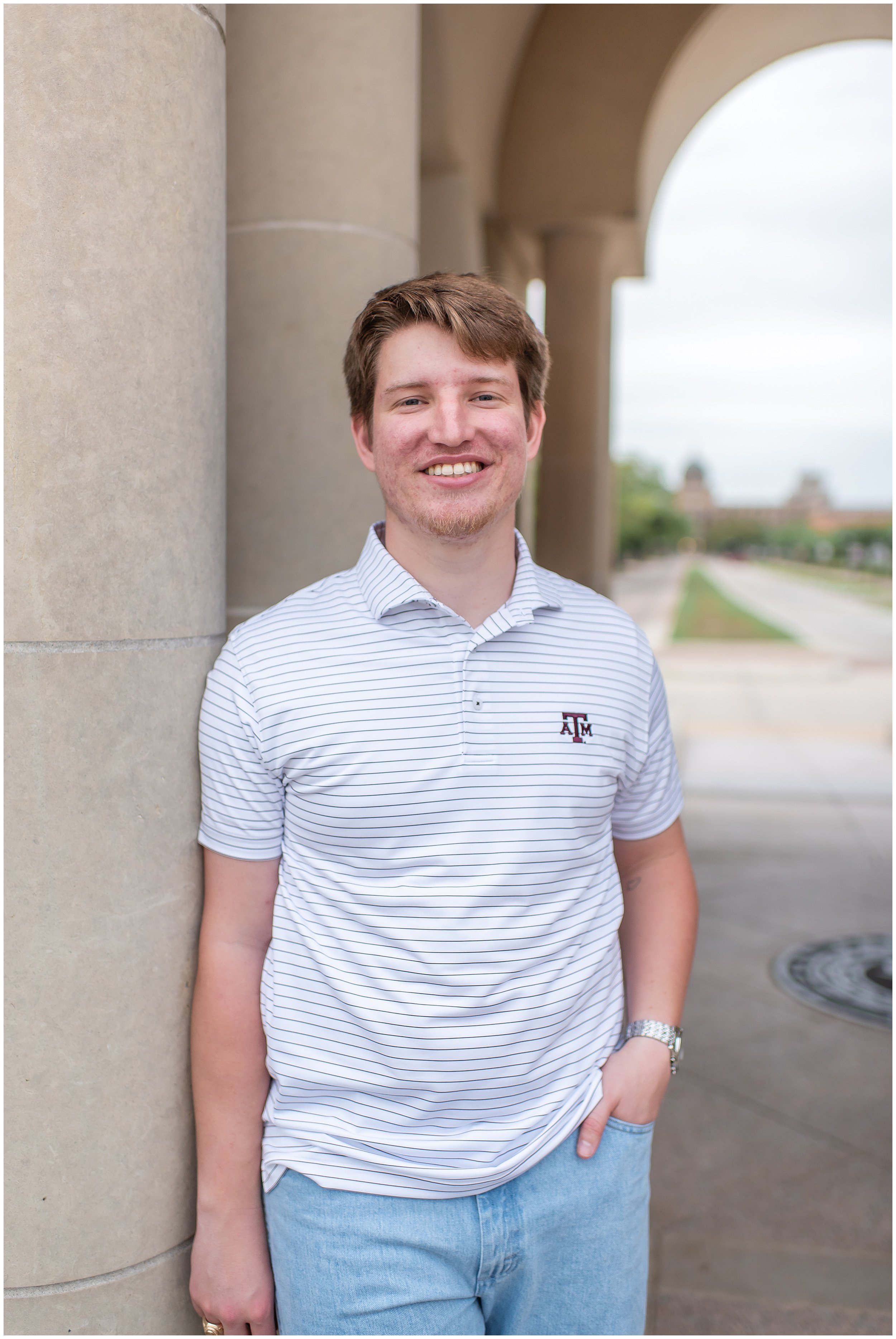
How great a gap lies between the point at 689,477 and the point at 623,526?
155 ft

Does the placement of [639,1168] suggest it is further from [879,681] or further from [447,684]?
[879,681]

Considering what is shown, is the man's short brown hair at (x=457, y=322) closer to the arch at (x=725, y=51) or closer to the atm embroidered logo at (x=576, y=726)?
the atm embroidered logo at (x=576, y=726)

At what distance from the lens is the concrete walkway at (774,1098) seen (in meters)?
3.49

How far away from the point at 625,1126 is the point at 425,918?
1.89 feet

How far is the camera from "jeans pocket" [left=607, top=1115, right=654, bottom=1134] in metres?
2.03

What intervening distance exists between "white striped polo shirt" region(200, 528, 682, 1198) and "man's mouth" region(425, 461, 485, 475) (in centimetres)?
18

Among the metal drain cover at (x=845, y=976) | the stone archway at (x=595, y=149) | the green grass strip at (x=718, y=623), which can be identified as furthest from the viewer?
the green grass strip at (x=718, y=623)

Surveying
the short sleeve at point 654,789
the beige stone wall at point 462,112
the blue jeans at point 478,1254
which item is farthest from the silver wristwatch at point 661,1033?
the beige stone wall at point 462,112

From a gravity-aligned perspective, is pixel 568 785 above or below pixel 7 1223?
above

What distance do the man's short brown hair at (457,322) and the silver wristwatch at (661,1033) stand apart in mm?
1186

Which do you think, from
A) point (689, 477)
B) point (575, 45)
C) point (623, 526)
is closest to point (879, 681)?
point (575, 45)

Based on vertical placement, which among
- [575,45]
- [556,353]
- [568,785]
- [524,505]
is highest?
[575,45]

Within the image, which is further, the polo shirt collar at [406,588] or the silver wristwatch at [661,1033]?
the silver wristwatch at [661,1033]

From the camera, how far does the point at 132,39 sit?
74.3 inches
